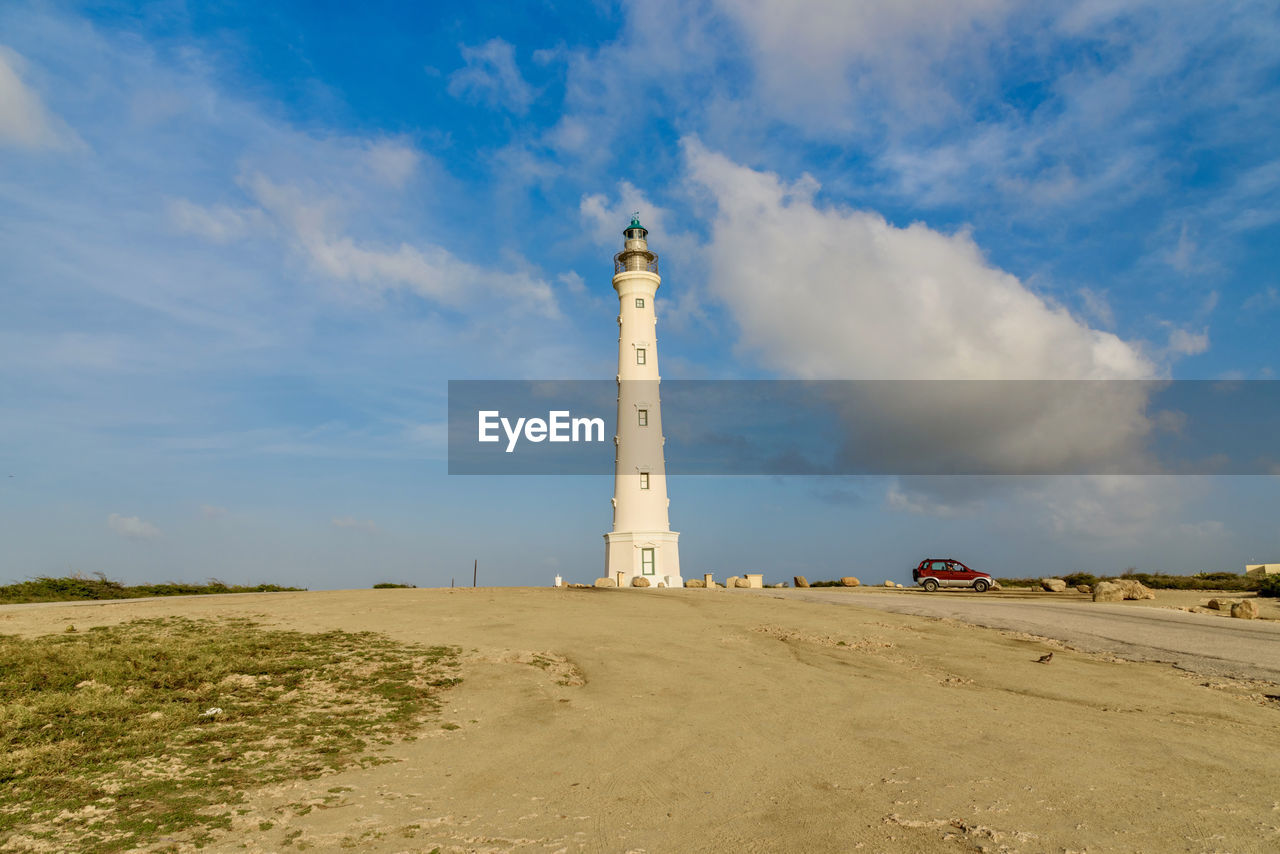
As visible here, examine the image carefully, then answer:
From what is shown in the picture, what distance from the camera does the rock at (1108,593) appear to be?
28.4 meters

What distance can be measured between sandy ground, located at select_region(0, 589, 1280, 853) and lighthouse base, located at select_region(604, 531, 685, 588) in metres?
23.3

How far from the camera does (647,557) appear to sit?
39281 mm

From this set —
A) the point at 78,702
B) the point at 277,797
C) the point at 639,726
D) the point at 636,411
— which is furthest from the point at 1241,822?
the point at 636,411

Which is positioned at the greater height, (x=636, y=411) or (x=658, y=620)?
(x=636, y=411)

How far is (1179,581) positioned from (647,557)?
32104 mm

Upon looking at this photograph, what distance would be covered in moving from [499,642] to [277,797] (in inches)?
310

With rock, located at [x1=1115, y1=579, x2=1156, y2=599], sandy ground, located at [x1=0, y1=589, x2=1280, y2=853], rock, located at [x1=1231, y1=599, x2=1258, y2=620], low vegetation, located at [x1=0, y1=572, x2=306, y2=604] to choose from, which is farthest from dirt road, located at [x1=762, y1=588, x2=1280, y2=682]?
low vegetation, located at [x1=0, y1=572, x2=306, y2=604]

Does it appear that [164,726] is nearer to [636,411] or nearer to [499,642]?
[499,642]

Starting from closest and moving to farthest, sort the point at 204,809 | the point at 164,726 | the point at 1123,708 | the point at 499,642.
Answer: the point at 204,809 < the point at 164,726 < the point at 1123,708 < the point at 499,642

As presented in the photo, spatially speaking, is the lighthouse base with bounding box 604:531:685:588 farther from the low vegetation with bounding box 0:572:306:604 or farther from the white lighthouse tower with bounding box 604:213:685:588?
the low vegetation with bounding box 0:572:306:604

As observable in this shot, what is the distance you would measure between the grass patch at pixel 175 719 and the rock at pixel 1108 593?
27.5m

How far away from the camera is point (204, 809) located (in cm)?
664

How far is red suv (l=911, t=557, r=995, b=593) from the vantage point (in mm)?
38844

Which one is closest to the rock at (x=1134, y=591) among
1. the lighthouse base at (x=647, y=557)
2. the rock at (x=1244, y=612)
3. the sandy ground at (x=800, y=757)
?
the rock at (x=1244, y=612)
